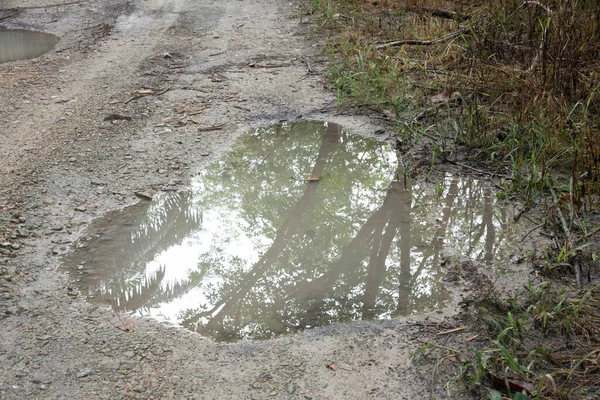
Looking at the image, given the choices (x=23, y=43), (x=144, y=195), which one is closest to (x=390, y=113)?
(x=144, y=195)

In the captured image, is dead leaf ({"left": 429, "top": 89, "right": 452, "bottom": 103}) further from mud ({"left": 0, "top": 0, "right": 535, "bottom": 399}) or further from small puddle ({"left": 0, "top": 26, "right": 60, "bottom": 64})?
small puddle ({"left": 0, "top": 26, "right": 60, "bottom": 64})

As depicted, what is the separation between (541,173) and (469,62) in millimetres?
2068

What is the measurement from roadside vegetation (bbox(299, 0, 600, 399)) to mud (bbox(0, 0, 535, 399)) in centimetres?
25

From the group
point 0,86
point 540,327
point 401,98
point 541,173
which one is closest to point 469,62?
point 401,98

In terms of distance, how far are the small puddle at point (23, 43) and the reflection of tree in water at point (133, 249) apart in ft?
13.8

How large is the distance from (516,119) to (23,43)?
611 cm

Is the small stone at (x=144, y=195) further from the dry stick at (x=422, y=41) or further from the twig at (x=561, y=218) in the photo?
the dry stick at (x=422, y=41)

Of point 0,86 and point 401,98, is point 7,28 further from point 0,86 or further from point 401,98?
point 401,98

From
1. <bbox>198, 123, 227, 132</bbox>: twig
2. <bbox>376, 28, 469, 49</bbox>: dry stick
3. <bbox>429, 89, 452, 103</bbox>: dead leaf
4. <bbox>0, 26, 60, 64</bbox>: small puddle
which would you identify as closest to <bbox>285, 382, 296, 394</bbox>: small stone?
<bbox>198, 123, 227, 132</bbox>: twig

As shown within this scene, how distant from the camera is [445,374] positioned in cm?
277

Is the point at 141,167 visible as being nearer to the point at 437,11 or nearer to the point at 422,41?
the point at 422,41

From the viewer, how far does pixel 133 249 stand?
12.3ft

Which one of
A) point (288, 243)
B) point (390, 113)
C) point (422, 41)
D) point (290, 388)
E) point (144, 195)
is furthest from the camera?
point (422, 41)

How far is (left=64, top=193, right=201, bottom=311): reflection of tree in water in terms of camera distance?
338cm
